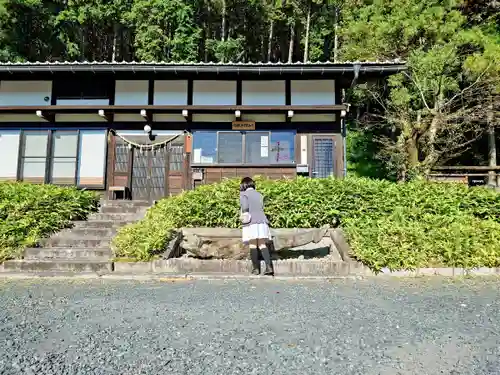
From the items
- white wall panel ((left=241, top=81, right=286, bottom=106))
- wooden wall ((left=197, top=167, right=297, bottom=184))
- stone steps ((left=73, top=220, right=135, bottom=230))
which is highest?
white wall panel ((left=241, top=81, right=286, bottom=106))

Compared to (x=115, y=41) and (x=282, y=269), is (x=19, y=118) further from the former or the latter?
(x=115, y=41)

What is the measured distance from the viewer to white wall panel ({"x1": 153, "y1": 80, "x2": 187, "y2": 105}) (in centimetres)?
1044

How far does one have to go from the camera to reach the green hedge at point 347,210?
6.04m

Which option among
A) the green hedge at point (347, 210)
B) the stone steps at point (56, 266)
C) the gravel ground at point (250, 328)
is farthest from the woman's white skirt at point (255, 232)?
the stone steps at point (56, 266)

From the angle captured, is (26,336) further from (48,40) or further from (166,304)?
(48,40)

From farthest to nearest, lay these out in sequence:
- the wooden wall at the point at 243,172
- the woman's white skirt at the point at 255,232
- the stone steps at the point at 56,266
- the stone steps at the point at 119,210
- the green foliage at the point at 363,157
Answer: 1. the green foliage at the point at 363,157
2. the wooden wall at the point at 243,172
3. the stone steps at the point at 119,210
4. the stone steps at the point at 56,266
5. the woman's white skirt at the point at 255,232

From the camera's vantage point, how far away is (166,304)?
398 centimetres

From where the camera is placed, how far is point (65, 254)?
6.26 m

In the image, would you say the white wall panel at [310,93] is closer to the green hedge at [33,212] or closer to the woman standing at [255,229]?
the woman standing at [255,229]

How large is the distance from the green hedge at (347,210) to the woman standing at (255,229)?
4.97ft

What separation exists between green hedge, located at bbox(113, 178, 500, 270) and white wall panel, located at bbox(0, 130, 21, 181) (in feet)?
19.4

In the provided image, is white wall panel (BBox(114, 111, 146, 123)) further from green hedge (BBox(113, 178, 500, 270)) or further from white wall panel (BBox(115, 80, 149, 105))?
green hedge (BBox(113, 178, 500, 270))

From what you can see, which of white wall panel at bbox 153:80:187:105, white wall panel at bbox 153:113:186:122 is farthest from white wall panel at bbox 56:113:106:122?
white wall panel at bbox 153:80:187:105

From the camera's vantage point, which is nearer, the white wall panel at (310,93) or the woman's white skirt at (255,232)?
the woman's white skirt at (255,232)
